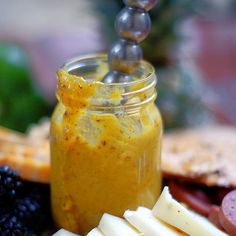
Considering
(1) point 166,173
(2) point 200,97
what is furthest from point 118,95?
(2) point 200,97

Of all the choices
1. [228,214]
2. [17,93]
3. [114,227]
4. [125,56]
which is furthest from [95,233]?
[17,93]

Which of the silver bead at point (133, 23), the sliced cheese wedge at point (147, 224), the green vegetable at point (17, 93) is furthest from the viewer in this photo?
the green vegetable at point (17, 93)

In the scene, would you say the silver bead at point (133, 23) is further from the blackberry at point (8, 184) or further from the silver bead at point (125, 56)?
the blackberry at point (8, 184)

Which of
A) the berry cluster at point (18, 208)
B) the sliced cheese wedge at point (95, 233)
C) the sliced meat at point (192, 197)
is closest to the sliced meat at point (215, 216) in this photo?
the sliced meat at point (192, 197)

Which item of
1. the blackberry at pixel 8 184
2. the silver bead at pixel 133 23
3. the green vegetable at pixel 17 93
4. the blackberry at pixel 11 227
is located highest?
the silver bead at pixel 133 23

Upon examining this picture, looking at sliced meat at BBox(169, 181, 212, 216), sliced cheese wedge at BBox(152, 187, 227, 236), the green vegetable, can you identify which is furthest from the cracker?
the green vegetable

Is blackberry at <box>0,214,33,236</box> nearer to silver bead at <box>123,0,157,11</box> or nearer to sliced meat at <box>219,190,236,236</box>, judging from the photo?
sliced meat at <box>219,190,236,236</box>
